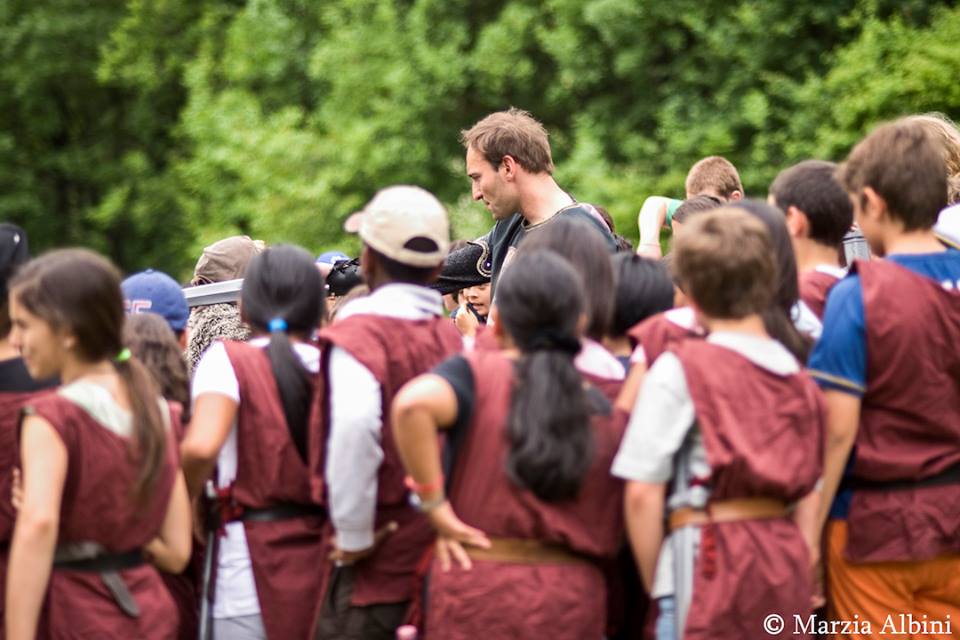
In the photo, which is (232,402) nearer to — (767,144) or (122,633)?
(122,633)

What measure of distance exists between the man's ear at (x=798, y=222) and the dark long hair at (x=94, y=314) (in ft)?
6.76

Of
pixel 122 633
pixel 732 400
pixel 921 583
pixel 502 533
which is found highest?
pixel 732 400

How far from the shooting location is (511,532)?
342 centimetres

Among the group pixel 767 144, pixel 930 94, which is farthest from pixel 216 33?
pixel 930 94

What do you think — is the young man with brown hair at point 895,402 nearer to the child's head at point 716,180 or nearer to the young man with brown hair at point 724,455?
the young man with brown hair at point 724,455

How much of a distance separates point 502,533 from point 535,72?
12.6 metres

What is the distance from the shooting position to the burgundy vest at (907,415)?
3869 mm

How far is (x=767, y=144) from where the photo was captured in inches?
504

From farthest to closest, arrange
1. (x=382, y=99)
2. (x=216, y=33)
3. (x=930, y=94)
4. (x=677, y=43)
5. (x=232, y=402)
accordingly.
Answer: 1. (x=216, y=33)
2. (x=382, y=99)
3. (x=677, y=43)
4. (x=930, y=94)
5. (x=232, y=402)

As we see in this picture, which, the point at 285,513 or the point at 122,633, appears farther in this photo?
the point at 285,513

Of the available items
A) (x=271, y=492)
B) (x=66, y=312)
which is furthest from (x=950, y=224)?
(x=66, y=312)

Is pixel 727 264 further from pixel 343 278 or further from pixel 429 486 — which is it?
pixel 343 278

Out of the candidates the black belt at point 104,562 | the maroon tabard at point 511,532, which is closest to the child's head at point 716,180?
the maroon tabard at point 511,532

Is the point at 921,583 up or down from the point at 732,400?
down
